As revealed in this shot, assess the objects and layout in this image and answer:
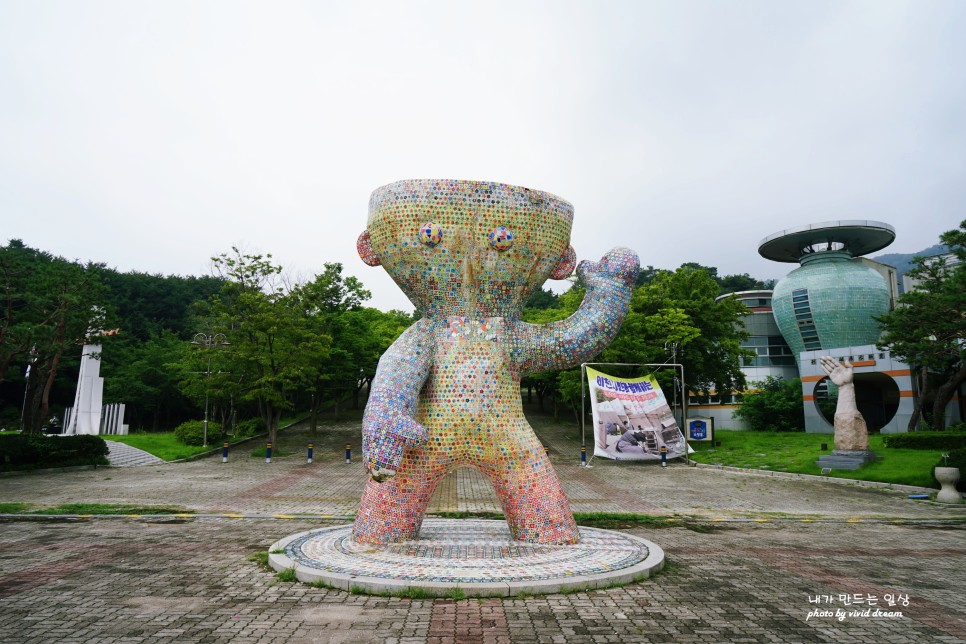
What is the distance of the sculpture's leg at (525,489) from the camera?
5.64 metres

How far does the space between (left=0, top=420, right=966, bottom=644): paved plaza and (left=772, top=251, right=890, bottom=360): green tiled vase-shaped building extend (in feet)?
90.4

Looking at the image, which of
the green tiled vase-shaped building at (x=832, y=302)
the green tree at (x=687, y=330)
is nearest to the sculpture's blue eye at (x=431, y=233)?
the green tree at (x=687, y=330)

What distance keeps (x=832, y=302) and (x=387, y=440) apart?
3783cm

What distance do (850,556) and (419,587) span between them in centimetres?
492

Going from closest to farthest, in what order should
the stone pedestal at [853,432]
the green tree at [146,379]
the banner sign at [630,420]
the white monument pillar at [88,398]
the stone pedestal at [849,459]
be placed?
the stone pedestal at [849,459] → the stone pedestal at [853,432] → the banner sign at [630,420] → the white monument pillar at [88,398] → the green tree at [146,379]

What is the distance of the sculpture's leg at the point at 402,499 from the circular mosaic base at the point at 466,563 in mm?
115

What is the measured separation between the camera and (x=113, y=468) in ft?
59.8

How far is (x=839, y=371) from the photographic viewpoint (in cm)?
1728

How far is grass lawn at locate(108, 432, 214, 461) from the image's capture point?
21406mm

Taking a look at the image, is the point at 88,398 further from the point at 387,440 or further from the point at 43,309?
the point at 387,440

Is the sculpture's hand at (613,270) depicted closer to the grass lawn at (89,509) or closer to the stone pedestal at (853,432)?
the grass lawn at (89,509)

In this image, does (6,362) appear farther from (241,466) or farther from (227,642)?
(227,642)

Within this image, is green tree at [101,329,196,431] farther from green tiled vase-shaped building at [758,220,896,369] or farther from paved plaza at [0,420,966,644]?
green tiled vase-shaped building at [758,220,896,369]

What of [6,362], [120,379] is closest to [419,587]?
[6,362]
